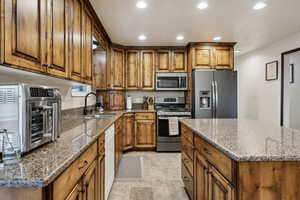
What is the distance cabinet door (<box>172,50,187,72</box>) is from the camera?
4.61m

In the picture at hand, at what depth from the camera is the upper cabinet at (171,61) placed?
4609 millimetres

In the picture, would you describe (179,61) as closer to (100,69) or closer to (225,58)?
(225,58)

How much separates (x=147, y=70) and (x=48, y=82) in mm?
2738

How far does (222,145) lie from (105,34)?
322 centimetres

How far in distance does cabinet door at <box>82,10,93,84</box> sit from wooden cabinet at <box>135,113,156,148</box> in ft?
6.54

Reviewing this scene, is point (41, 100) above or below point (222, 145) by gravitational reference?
above

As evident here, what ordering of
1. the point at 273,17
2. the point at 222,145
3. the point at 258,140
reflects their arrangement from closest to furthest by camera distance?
the point at 222,145 < the point at 258,140 < the point at 273,17

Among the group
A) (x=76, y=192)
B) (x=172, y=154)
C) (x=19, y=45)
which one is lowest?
(x=172, y=154)

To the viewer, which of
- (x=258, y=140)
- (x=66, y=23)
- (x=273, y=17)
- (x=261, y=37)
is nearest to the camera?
(x=258, y=140)

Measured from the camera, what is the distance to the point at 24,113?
38.8 inches

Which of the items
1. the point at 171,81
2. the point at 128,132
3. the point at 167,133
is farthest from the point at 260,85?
the point at 128,132

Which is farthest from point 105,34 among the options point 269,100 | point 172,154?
point 269,100

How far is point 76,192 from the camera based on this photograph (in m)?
1.11

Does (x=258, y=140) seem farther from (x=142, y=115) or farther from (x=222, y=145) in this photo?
(x=142, y=115)
